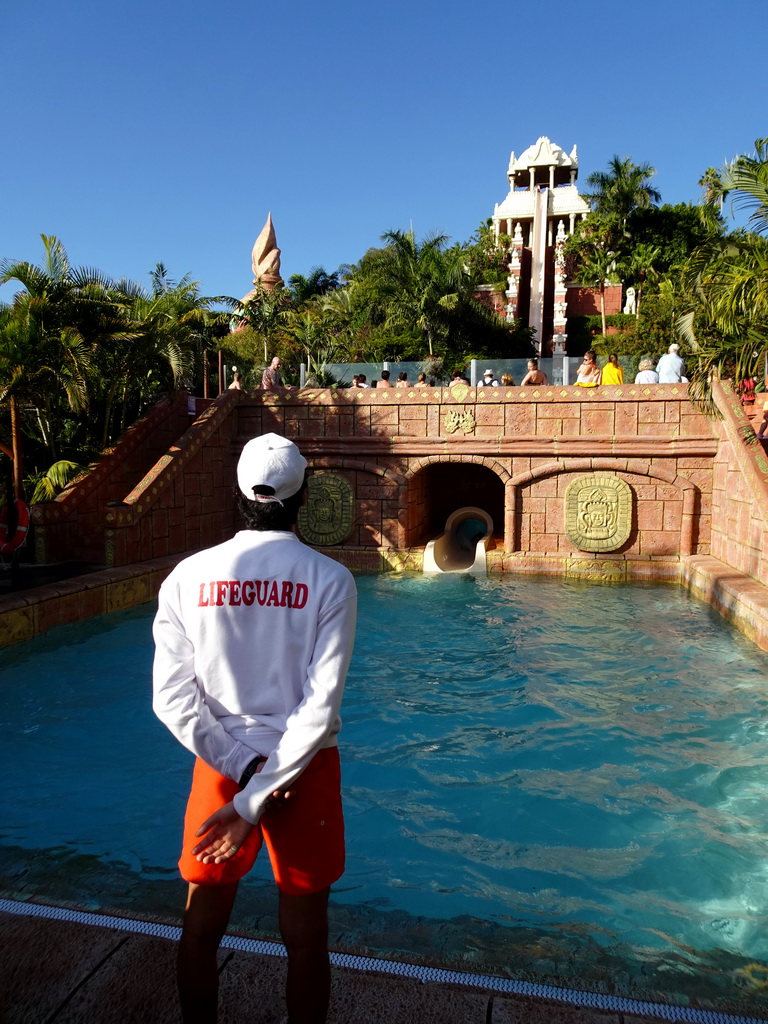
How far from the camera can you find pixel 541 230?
41.1m

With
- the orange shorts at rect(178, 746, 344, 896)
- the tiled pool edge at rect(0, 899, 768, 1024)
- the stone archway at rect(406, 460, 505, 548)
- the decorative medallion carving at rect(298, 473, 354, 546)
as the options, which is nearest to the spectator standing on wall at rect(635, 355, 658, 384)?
the stone archway at rect(406, 460, 505, 548)

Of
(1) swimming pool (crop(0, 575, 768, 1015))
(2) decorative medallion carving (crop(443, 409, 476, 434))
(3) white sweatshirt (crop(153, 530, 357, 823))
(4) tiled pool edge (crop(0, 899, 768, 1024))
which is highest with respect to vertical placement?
(2) decorative medallion carving (crop(443, 409, 476, 434))

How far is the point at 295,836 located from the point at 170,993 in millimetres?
815

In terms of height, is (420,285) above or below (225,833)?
above

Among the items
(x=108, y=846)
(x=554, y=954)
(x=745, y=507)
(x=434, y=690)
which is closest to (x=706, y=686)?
(x=434, y=690)

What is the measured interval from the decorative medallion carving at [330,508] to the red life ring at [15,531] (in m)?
5.30

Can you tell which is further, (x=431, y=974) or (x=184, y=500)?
(x=184, y=500)

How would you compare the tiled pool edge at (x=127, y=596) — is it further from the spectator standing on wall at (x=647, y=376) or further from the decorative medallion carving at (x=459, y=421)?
the decorative medallion carving at (x=459, y=421)

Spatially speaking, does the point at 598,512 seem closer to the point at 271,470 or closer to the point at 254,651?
the point at 271,470

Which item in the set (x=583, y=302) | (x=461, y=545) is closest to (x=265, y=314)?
(x=461, y=545)

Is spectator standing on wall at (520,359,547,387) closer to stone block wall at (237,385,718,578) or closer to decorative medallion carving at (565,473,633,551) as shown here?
stone block wall at (237,385,718,578)

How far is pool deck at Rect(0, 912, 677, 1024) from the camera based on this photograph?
2.22 metres

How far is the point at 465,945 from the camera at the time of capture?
10.7 ft

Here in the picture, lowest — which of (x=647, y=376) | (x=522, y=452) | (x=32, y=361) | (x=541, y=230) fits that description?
(x=522, y=452)
